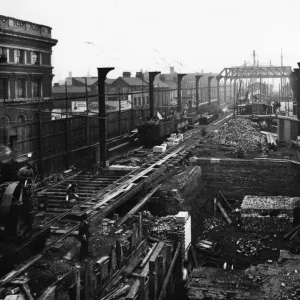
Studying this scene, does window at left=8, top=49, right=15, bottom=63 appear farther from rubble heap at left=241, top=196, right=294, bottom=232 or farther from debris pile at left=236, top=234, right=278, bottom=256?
debris pile at left=236, top=234, right=278, bottom=256

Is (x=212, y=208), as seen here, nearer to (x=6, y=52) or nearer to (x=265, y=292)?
(x=265, y=292)

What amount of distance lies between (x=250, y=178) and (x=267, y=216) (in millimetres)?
4613

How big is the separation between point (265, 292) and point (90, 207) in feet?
22.1

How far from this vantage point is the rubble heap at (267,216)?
1680cm

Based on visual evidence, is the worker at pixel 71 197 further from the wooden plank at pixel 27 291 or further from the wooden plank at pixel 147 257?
the wooden plank at pixel 27 291

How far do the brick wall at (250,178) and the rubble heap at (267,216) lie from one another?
3171 mm

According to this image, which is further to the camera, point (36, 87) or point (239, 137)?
point (36, 87)

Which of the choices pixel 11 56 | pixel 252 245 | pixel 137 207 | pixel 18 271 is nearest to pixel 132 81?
pixel 11 56

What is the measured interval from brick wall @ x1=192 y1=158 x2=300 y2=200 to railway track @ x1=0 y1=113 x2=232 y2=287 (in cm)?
222

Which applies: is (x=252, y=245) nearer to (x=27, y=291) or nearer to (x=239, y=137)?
(x=27, y=291)

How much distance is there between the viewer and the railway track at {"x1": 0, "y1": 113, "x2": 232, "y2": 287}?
12234 mm

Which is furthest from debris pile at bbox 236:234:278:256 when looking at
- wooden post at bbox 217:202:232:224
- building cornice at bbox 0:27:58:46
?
building cornice at bbox 0:27:58:46

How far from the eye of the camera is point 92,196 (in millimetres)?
15898

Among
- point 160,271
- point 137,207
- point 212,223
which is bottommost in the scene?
point 212,223
